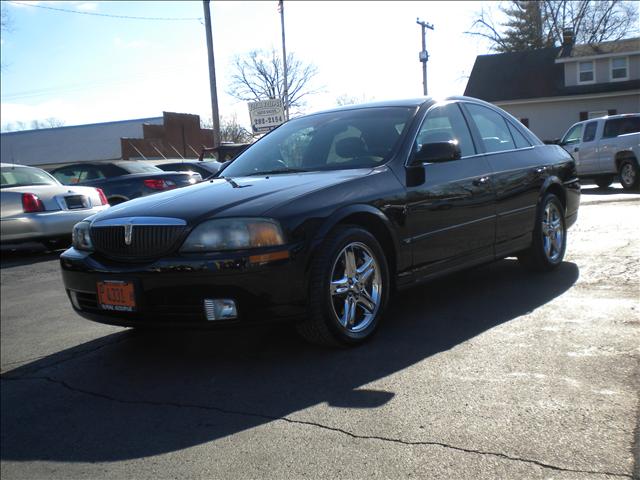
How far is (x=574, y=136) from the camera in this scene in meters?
16.9

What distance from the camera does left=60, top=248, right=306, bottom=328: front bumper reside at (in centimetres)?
342

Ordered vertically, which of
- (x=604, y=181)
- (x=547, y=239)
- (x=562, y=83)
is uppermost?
(x=562, y=83)

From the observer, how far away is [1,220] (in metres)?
4.53

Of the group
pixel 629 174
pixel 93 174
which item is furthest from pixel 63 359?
pixel 629 174

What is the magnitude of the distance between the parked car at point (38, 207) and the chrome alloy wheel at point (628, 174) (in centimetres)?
1118

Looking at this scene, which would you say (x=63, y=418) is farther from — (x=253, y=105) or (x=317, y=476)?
(x=253, y=105)

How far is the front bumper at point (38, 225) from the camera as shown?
15.0 feet

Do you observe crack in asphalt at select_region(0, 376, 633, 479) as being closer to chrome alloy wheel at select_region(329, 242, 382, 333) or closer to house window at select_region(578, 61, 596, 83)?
chrome alloy wheel at select_region(329, 242, 382, 333)

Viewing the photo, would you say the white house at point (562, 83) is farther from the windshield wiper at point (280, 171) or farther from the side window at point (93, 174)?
the windshield wiper at point (280, 171)

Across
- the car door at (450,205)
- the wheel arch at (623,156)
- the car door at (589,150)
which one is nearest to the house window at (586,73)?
→ the car door at (589,150)

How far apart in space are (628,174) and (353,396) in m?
12.8

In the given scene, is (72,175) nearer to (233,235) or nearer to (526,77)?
(233,235)

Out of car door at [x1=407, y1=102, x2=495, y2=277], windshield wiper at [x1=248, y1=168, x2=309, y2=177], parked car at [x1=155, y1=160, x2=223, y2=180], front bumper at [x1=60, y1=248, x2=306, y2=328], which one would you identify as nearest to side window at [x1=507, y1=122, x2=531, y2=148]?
car door at [x1=407, y1=102, x2=495, y2=277]

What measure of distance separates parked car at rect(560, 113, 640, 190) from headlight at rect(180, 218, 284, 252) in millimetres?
12342
